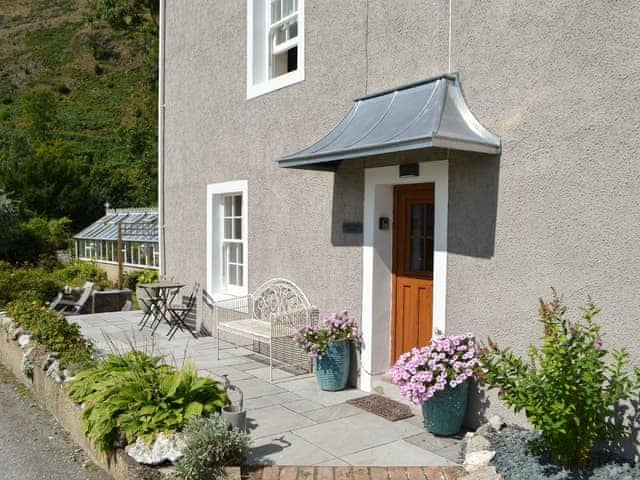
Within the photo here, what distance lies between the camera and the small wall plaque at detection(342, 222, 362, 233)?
7125mm

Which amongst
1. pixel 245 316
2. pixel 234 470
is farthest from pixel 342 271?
pixel 234 470

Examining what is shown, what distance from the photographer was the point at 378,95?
6.74 m

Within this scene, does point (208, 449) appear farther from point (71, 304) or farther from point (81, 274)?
point (81, 274)

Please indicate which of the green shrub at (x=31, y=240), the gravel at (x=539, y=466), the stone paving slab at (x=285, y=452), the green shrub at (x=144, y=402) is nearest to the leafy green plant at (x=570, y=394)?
the gravel at (x=539, y=466)

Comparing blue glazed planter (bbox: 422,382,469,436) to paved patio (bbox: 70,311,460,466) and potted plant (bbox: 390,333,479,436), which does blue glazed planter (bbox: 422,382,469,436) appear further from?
paved patio (bbox: 70,311,460,466)

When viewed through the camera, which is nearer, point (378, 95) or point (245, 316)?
point (378, 95)

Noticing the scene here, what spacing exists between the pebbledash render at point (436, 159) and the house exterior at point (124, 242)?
8.35 metres

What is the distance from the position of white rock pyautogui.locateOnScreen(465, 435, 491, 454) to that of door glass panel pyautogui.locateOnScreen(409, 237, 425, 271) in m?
2.36

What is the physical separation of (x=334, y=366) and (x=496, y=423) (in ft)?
7.73

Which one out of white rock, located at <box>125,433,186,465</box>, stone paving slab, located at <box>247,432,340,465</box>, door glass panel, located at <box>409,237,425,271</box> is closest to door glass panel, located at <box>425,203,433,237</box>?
door glass panel, located at <box>409,237,425,271</box>

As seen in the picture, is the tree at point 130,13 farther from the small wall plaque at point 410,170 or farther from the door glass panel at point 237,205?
the small wall plaque at point 410,170

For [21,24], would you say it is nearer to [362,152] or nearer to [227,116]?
[227,116]

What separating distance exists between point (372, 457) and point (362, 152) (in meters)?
2.90

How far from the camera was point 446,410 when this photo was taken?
5.46 m
